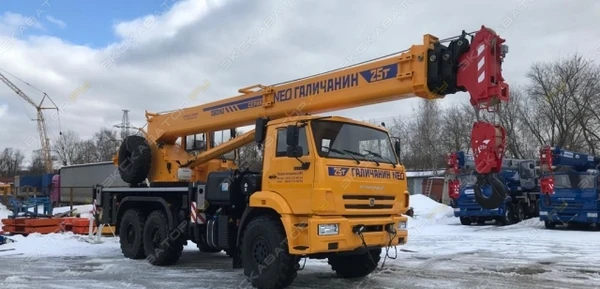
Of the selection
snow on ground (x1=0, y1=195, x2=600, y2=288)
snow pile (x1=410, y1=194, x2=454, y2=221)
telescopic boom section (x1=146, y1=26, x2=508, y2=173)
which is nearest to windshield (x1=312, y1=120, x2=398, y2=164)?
telescopic boom section (x1=146, y1=26, x2=508, y2=173)

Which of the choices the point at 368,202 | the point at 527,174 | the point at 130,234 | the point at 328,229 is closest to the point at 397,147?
the point at 368,202

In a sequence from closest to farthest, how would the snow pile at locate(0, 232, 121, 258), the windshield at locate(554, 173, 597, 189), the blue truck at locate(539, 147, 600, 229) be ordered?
1. the snow pile at locate(0, 232, 121, 258)
2. the blue truck at locate(539, 147, 600, 229)
3. the windshield at locate(554, 173, 597, 189)

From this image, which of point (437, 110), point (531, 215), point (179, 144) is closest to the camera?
point (179, 144)

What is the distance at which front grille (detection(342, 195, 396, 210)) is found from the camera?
319 inches

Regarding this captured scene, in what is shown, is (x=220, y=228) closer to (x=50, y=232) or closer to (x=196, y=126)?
(x=196, y=126)

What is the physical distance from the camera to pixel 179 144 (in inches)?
504

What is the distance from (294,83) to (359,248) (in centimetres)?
331

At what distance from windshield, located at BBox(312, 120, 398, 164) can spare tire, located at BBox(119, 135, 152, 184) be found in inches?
225

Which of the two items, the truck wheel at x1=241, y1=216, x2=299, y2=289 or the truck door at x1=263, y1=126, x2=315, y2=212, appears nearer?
the truck door at x1=263, y1=126, x2=315, y2=212

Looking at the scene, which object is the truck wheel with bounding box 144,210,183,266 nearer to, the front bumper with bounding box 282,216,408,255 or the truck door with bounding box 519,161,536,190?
the front bumper with bounding box 282,216,408,255

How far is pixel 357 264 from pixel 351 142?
A: 247cm

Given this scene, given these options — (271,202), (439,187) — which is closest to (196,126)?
(271,202)

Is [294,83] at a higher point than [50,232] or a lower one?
higher

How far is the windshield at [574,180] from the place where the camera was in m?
20.2
